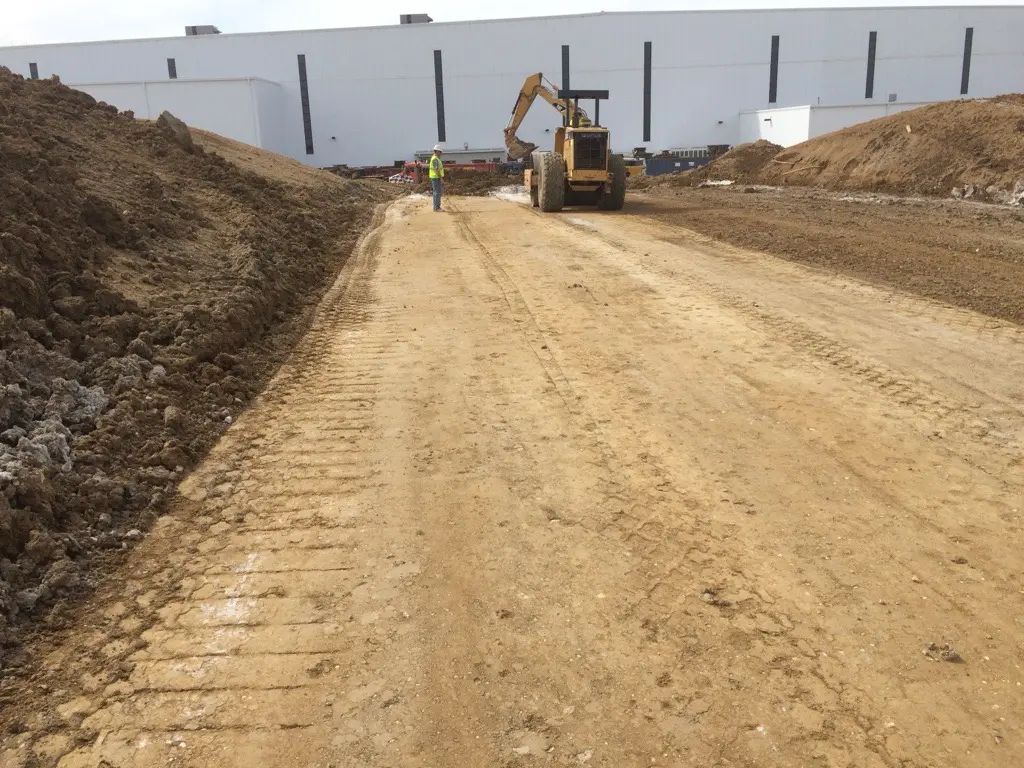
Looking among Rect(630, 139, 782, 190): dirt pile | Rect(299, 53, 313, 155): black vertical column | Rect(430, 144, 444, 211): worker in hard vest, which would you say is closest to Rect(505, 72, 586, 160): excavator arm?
Rect(430, 144, 444, 211): worker in hard vest

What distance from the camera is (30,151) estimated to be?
9391 mm

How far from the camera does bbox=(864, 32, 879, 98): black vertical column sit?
1999 inches

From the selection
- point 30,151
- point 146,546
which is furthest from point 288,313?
point 146,546

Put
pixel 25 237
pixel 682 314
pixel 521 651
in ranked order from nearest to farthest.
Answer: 1. pixel 521 651
2. pixel 25 237
3. pixel 682 314

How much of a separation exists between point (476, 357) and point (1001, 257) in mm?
9464

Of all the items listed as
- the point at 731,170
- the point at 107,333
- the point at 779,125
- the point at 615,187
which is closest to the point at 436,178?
the point at 615,187

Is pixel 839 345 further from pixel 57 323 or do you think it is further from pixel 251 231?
pixel 251 231

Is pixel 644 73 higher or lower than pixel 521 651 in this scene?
higher

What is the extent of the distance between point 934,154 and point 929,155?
0.15 meters

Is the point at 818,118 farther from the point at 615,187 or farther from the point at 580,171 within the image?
the point at 580,171

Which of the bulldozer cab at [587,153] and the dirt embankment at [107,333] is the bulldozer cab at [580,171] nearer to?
the bulldozer cab at [587,153]

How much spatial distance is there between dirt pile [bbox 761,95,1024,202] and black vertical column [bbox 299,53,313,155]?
35.8m

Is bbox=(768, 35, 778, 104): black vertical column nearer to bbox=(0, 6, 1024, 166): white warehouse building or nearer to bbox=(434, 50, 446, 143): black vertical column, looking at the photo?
bbox=(0, 6, 1024, 166): white warehouse building

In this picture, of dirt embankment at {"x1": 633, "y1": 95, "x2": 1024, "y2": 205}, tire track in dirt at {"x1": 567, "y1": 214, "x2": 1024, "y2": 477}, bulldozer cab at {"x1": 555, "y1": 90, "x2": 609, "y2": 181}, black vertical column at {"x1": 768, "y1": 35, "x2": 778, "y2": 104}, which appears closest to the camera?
tire track in dirt at {"x1": 567, "y1": 214, "x2": 1024, "y2": 477}
